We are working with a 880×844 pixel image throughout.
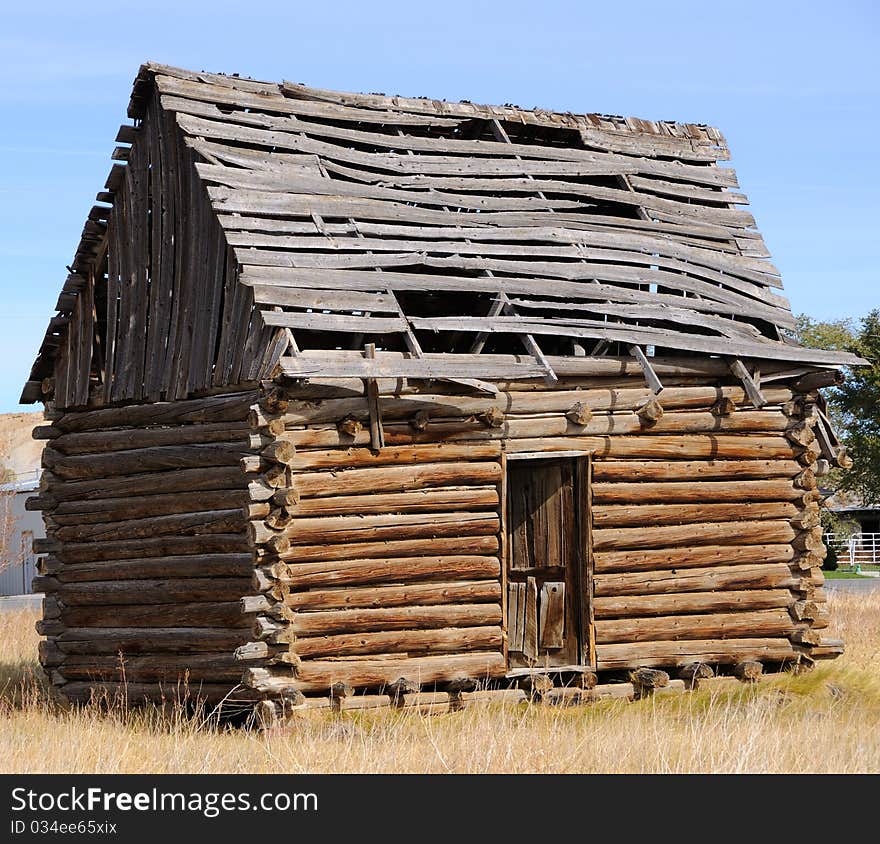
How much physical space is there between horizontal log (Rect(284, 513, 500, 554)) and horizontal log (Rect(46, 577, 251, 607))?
3.52 ft

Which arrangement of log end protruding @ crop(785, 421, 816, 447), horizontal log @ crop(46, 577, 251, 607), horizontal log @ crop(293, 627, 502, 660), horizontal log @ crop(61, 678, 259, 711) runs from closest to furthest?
horizontal log @ crop(293, 627, 502, 660), horizontal log @ crop(61, 678, 259, 711), horizontal log @ crop(46, 577, 251, 607), log end protruding @ crop(785, 421, 816, 447)

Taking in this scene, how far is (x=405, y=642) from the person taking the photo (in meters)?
12.8

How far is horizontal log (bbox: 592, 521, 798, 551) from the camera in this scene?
13781mm

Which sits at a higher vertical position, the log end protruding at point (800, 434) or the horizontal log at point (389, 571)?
the log end protruding at point (800, 434)

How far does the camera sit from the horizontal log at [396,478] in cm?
1259

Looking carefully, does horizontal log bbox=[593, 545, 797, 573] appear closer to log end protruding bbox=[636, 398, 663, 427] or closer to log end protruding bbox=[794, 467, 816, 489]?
log end protruding bbox=[794, 467, 816, 489]

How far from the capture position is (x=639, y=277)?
15.2 meters

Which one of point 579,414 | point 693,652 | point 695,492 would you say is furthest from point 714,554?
point 579,414

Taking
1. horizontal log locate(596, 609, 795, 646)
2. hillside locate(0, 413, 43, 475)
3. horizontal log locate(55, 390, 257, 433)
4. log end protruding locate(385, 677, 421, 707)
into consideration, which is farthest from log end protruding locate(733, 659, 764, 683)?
hillside locate(0, 413, 43, 475)

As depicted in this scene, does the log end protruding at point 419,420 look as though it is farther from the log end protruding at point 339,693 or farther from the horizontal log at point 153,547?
the log end protruding at point 339,693

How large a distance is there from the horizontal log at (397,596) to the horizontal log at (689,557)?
4.32 ft

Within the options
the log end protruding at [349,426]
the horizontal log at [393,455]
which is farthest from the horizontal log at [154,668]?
the log end protruding at [349,426]

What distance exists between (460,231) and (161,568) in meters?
4.81
